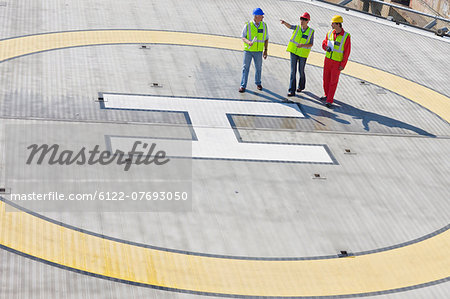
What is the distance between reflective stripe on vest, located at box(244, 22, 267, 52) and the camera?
51.2 feet

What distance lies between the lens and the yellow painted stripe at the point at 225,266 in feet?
33.6

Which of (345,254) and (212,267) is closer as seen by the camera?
(212,267)

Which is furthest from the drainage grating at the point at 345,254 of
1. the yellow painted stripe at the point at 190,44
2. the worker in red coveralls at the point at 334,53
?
the yellow painted stripe at the point at 190,44

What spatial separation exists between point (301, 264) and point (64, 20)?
10913 mm

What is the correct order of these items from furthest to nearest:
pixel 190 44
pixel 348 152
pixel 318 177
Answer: pixel 190 44, pixel 348 152, pixel 318 177

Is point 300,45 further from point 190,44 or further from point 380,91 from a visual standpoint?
point 190,44

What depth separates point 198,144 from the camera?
13805mm

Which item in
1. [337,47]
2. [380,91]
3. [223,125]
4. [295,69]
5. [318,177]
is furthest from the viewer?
[380,91]

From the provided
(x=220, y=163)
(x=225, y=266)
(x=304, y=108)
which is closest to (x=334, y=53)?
(x=304, y=108)

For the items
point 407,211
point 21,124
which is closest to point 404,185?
point 407,211

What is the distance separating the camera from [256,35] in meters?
15.7

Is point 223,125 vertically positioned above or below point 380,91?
above

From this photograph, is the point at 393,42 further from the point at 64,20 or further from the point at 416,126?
the point at 64,20

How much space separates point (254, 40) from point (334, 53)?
5.60 feet
